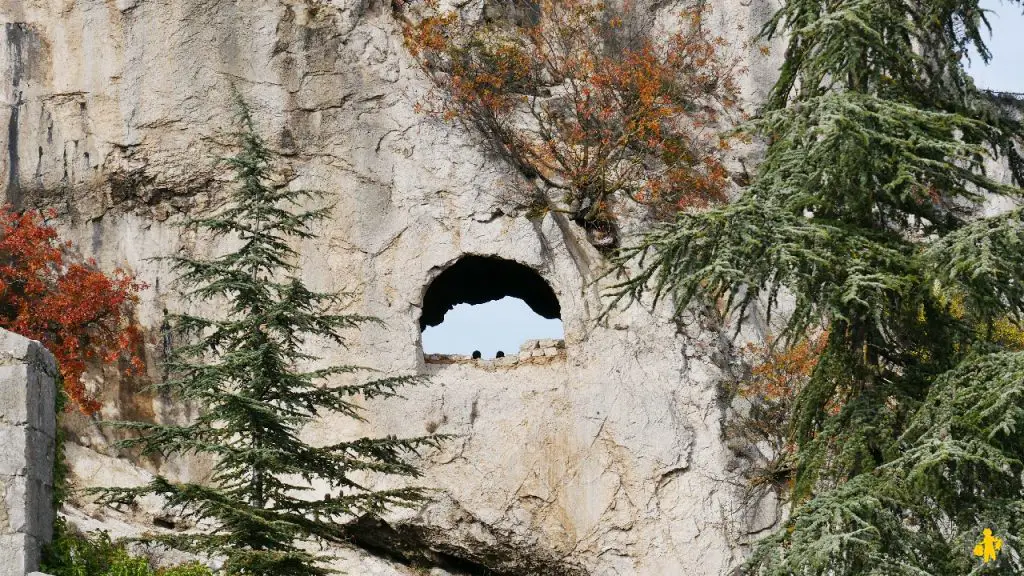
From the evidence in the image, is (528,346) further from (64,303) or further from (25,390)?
(25,390)

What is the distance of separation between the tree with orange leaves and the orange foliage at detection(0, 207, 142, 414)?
5435 mm

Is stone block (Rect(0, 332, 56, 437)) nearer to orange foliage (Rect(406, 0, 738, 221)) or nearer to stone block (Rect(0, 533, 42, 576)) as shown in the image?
stone block (Rect(0, 533, 42, 576))

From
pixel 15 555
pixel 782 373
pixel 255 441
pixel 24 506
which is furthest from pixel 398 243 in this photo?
pixel 15 555

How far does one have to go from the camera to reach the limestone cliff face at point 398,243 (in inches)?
693

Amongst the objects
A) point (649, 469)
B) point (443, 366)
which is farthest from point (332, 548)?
point (649, 469)

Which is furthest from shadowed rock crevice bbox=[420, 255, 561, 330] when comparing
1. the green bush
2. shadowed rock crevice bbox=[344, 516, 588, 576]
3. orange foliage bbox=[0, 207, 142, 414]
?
the green bush

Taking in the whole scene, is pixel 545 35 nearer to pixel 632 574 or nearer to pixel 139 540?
pixel 632 574

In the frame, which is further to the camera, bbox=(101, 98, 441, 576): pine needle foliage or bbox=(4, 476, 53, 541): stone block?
bbox=(101, 98, 441, 576): pine needle foliage

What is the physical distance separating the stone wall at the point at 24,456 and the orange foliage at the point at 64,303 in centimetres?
583

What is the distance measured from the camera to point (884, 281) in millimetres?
8750

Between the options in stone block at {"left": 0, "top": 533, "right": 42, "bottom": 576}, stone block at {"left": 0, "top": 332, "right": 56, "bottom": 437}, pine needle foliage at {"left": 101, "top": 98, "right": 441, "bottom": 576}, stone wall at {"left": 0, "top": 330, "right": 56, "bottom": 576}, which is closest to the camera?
stone block at {"left": 0, "top": 533, "right": 42, "bottom": 576}

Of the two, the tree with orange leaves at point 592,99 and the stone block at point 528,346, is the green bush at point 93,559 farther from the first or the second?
the tree with orange leaves at point 592,99

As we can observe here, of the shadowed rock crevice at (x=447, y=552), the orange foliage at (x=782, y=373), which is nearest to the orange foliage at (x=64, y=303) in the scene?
the shadowed rock crevice at (x=447, y=552)

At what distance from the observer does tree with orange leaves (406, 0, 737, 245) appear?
62.7ft
